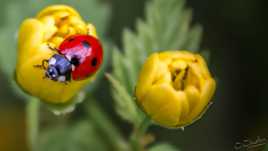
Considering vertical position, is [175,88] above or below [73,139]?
above

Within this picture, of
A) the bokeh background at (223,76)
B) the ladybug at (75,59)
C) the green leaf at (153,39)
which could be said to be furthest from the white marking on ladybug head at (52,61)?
the bokeh background at (223,76)

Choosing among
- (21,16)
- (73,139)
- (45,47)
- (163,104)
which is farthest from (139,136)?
(21,16)

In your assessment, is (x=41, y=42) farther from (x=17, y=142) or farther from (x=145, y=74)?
(x=17, y=142)

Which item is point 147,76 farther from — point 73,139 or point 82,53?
point 73,139

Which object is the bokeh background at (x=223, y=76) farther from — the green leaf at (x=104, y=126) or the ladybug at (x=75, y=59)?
the ladybug at (x=75, y=59)

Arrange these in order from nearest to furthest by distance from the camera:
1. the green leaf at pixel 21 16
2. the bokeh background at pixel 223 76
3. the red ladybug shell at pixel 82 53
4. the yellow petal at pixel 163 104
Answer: the yellow petal at pixel 163 104, the red ladybug shell at pixel 82 53, the green leaf at pixel 21 16, the bokeh background at pixel 223 76

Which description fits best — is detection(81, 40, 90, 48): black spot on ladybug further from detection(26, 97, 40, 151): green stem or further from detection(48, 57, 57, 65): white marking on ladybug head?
detection(26, 97, 40, 151): green stem

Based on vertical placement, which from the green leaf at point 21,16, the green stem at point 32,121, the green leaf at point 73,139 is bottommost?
the green leaf at point 73,139

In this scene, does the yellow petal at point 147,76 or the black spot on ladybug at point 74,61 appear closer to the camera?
the yellow petal at point 147,76
